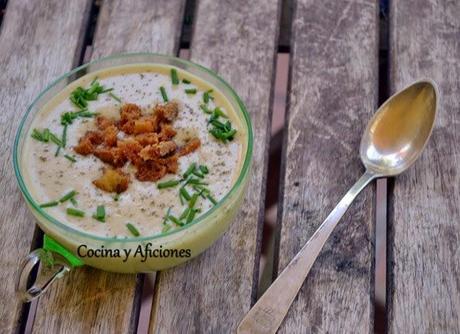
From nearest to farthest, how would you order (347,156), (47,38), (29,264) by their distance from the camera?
(29,264)
(347,156)
(47,38)

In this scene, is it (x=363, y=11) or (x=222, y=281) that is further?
(x=363, y=11)

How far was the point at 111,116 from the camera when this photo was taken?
51.4 inches

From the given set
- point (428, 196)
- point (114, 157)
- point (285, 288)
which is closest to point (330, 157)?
point (428, 196)

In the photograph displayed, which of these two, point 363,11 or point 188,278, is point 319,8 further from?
point 188,278

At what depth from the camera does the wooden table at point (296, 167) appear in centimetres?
120

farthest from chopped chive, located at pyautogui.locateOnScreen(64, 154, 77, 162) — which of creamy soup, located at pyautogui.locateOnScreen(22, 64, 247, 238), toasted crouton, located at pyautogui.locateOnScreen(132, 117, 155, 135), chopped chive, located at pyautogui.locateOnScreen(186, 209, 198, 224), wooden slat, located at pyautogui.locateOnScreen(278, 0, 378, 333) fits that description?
wooden slat, located at pyautogui.locateOnScreen(278, 0, 378, 333)

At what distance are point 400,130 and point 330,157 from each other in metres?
0.13

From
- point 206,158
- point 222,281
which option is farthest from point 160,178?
point 222,281

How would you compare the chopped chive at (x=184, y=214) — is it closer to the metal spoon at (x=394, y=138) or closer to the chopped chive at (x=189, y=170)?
Result: the chopped chive at (x=189, y=170)

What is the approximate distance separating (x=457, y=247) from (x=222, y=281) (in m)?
0.38

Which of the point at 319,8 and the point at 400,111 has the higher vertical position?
the point at 319,8

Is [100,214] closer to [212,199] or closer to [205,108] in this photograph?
[212,199]

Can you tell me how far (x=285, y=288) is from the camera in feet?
3.92

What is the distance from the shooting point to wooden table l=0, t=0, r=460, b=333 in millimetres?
1201
